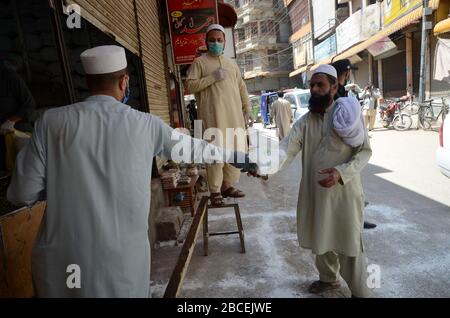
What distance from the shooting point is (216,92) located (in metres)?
3.40

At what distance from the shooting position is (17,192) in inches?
60.4

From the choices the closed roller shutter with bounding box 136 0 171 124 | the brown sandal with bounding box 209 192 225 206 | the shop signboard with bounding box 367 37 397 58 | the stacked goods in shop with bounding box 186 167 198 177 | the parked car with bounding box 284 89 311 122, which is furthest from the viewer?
the shop signboard with bounding box 367 37 397 58

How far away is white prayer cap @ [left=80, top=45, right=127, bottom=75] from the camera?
1.62m

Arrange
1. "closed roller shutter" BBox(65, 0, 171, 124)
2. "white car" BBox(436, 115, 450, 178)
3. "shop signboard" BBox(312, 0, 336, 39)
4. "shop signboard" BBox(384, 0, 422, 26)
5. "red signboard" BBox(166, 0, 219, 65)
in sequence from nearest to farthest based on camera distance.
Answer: "closed roller shutter" BBox(65, 0, 171, 124)
"white car" BBox(436, 115, 450, 178)
"red signboard" BBox(166, 0, 219, 65)
"shop signboard" BBox(384, 0, 422, 26)
"shop signboard" BBox(312, 0, 336, 39)

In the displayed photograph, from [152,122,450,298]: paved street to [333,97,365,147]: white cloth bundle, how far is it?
1.36 meters

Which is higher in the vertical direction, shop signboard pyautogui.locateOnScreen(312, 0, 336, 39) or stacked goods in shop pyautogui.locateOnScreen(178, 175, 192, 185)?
shop signboard pyautogui.locateOnScreen(312, 0, 336, 39)

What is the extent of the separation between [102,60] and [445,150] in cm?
504

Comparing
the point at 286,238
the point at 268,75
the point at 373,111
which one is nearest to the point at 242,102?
the point at 286,238

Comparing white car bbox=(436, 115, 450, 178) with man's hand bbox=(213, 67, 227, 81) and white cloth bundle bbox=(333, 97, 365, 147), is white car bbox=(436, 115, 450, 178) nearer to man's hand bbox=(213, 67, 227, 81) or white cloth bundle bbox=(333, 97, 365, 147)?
white cloth bundle bbox=(333, 97, 365, 147)

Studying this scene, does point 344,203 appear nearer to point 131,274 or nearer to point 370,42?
point 131,274

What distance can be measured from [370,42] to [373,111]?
18.3 ft

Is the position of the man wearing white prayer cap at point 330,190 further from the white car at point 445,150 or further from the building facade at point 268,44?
the building facade at point 268,44

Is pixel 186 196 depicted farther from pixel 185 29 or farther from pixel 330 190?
pixel 185 29

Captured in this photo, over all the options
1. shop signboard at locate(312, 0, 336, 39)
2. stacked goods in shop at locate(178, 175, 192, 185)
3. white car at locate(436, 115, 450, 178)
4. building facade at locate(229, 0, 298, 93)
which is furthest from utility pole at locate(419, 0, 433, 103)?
building facade at locate(229, 0, 298, 93)
